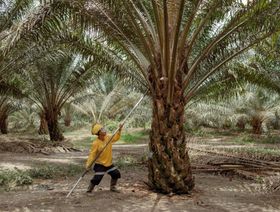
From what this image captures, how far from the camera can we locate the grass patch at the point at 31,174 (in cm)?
791

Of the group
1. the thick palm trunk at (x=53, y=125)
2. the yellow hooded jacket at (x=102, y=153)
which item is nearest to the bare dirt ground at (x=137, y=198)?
the yellow hooded jacket at (x=102, y=153)

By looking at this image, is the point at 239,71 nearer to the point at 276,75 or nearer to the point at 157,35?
the point at 276,75

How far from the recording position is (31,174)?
8.92 m

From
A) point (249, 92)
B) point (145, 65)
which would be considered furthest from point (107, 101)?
point (145, 65)

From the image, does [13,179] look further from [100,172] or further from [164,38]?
[164,38]

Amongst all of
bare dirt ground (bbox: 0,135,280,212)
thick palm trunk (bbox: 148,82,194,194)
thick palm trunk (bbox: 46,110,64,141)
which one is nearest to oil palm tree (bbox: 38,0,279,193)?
thick palm trunk (bbox: 148,82,194,194)

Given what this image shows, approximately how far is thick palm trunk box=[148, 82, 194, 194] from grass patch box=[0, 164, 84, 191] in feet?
9.15

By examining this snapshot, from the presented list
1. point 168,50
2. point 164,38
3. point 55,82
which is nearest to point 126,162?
point 168,50

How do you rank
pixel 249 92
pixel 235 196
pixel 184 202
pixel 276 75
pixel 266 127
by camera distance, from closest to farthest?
pixel 184 202 < pixel 235 196 < pixel 276 75 < pixel 249 92 < pixel 266 127

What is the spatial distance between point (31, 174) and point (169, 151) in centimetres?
355

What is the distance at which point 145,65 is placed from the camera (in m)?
7.84

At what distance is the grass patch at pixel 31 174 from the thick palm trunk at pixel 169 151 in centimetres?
279

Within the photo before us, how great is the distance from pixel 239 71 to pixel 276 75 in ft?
7.81

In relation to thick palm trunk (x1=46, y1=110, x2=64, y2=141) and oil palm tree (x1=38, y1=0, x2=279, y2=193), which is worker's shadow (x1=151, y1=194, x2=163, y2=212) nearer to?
oil palm tree (x1=38, y1=0, x2=279, y2=193)
